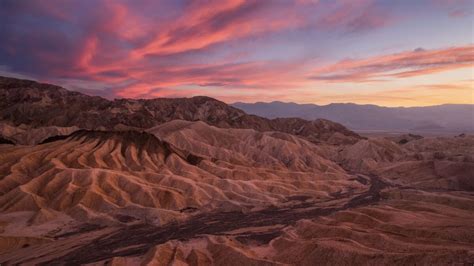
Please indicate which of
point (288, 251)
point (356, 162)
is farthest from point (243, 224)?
point (356, 162)

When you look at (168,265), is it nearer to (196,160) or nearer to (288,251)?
(288,251)

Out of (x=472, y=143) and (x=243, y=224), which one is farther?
(x=472, y=143)

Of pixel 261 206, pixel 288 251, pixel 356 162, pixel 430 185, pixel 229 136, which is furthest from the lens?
pixel 229 136

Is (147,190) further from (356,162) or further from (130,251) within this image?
(356,162)

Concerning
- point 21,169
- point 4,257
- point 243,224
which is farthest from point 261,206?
point 21,169

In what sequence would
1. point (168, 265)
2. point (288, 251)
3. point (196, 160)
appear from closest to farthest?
point (168, 265) < point (288, 251) < point (196, 160)

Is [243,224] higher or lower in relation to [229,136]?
lower
